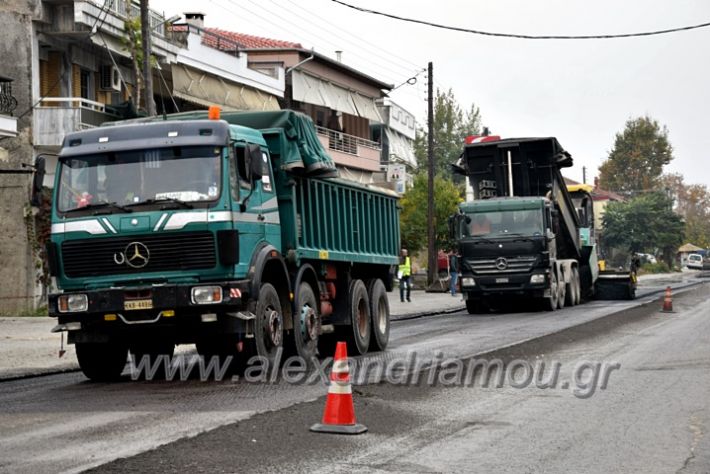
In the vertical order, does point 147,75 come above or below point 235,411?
above

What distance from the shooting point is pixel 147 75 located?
25.8m

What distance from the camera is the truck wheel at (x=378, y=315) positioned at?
1918 centimetres

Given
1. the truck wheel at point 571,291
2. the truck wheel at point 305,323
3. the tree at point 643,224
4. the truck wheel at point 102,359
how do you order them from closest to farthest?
1. the truck wheel at point 102,359
2. the truck wheel at point 305,323
3. the truck wheel at point 571,291
4. the tree at point 643,224

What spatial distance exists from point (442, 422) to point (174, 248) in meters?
4.54

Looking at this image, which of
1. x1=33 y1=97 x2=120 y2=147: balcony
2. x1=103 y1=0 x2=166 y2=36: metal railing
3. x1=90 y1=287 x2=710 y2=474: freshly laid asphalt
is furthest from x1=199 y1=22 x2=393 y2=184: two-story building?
x1=90 y1=287 x2=710 y2=474: freshly laid asphalt

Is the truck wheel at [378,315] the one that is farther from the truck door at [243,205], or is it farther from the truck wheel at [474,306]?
the truck wheel at [474,306]

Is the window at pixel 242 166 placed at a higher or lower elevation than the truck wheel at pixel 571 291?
higher

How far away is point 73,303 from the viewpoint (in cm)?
1392

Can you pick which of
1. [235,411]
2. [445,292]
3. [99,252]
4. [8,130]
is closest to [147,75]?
[8,130]

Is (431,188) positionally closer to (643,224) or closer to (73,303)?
(73,303)

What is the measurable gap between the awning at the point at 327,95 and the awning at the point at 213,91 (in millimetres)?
1731

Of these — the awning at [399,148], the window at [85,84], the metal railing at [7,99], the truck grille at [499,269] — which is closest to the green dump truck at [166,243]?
the metal railing at [7,99]

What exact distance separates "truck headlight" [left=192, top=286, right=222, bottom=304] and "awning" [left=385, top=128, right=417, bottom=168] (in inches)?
2233

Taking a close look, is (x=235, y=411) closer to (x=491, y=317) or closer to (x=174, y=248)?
(x=174, y=248)
